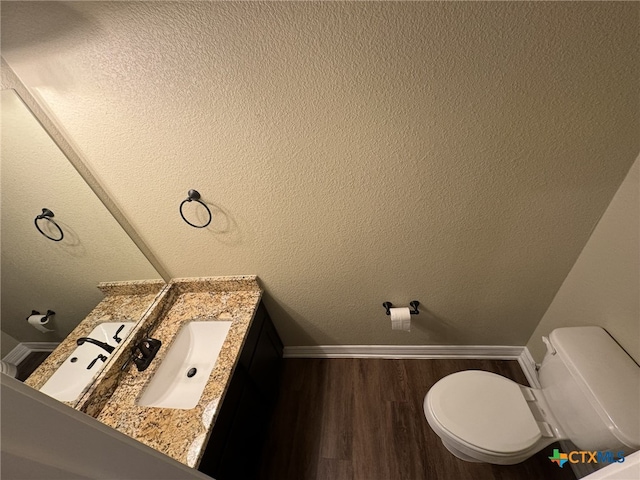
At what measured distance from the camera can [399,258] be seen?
4.16ft

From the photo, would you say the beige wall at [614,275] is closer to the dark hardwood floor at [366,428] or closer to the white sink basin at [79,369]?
the dark hardwood floor at [366,428]

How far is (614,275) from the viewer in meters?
1.02

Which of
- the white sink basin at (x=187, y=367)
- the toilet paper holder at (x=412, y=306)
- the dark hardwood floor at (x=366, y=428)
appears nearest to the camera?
the white sink basin at (x=187, y=367)

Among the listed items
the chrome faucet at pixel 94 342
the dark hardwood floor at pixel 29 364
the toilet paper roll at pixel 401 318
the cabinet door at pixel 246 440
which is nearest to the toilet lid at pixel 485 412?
the toilet paper roll at pixel 401 318

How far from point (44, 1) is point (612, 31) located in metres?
1.65

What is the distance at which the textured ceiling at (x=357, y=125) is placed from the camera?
75 cm

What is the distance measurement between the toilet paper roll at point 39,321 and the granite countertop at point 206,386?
366mm

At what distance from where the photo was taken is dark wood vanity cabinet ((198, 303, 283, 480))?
965 millimetres

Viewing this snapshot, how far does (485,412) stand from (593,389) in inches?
15.3

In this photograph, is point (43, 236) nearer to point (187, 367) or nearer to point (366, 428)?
point (187, 367)

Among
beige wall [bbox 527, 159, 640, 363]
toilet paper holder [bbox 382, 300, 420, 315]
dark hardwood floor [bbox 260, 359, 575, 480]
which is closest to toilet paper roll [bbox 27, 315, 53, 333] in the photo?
dark hardwood floor [bbox 260, 359, 575, 480]

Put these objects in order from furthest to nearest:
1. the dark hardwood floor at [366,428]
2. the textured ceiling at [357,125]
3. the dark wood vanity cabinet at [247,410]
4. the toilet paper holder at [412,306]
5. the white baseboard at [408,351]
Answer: the white baseboard at [408,351] < the toilet paper holder at [412,306] < the dark hardwood floor at [366,428] < the dark wood vanity cabinet at [247,410] < the textured ceiling at [357,125]

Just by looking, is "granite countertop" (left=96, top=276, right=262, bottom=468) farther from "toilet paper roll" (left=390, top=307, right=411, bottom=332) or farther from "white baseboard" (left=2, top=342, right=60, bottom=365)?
"toilet paper roll" (left=390, top=307, right=411, bottom=332)

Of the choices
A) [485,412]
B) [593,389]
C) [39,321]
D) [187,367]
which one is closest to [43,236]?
[39,321]
